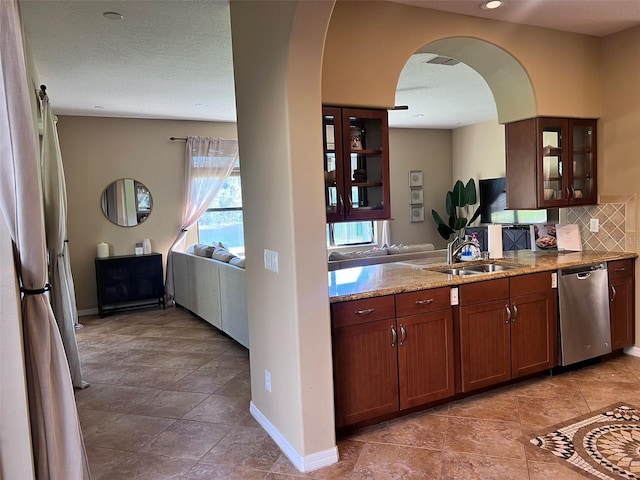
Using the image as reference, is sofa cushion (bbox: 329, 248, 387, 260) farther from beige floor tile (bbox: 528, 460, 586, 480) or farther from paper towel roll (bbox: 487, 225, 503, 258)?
beige floor tile (bbox: 528, 460, 586, 480)

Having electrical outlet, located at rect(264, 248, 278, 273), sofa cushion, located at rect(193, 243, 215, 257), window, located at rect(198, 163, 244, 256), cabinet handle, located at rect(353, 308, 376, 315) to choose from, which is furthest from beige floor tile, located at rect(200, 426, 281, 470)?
window, located at rect(198, 163, 244, 256)

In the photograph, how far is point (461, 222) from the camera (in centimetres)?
800

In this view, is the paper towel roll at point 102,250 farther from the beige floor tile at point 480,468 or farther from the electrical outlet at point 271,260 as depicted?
the beige floor tile at point 480,468

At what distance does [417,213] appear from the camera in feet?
27.6

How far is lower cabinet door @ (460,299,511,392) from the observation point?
3.01m

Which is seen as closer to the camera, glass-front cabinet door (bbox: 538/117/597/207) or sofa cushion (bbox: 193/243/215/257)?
glass-front cabinet door (bbox: 538/117/597/207)

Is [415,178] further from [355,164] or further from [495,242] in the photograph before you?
[355,164]

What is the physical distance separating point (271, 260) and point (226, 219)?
4839 millimetres

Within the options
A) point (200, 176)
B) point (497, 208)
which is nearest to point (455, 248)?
point (497, 208)

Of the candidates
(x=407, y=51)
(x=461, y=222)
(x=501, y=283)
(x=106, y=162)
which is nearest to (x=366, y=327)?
(x=501, y=283)

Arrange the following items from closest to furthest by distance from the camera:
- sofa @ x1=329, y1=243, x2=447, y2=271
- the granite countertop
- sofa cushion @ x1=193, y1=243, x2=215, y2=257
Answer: the granite countertop, sofa @ x1=329, y1=243, x2=447, y2=271, sofa cushion @ x1=193, y1=243, x2=215, y2=257

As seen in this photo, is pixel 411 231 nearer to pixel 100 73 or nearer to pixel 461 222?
pixel 461 222

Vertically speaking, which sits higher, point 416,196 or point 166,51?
point 166,51

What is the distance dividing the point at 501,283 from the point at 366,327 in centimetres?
109
